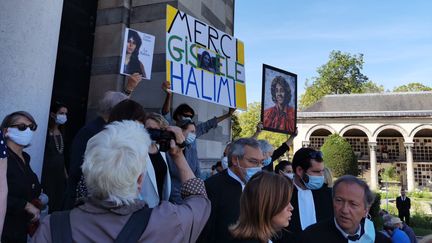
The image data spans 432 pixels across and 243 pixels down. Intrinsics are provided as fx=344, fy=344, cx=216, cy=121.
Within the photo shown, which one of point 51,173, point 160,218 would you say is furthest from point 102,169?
point 51,173

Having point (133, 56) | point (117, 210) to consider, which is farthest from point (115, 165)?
point (133, 56)

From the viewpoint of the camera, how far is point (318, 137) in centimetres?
5084

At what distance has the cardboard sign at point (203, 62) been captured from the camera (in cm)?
479

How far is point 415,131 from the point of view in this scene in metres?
46.1

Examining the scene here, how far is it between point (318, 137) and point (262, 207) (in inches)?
2001

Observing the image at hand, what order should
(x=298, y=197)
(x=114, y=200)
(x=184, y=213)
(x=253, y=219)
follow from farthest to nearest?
1. (x=298, y=197)
2. (x=253, y=219)
3. (x=184, y=213)
4. (x=114, y=200)

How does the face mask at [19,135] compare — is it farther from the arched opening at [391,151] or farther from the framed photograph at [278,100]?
the arched opening at [391,151]

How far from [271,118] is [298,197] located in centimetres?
239

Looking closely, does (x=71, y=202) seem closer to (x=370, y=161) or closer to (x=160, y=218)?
(x=160, y=218)

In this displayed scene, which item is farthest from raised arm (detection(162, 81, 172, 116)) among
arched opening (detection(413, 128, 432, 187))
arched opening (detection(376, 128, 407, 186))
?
arched opening (detection(413, 128, 432, 187))

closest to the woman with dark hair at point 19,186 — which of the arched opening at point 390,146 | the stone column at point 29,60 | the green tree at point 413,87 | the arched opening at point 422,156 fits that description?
the stone column at point 29,60

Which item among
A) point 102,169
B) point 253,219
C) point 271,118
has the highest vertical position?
point 271,118

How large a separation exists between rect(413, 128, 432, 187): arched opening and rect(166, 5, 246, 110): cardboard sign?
4996cm

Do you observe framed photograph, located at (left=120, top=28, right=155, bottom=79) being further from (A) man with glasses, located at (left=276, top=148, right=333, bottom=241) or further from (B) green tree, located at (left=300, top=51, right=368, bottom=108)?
(B) green tree, located at (left=300, top=51, right=368, bottom=108)
